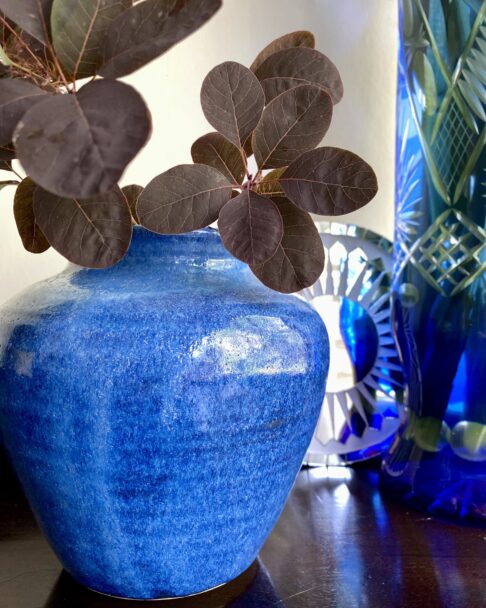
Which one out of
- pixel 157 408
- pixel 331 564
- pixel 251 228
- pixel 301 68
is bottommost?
pixel 331 564

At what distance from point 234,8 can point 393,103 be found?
11.0 inches

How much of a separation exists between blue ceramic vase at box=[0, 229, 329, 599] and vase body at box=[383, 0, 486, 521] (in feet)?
0.87

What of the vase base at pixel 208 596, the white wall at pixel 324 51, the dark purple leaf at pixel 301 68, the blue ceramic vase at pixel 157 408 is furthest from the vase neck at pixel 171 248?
the white wall at pixel 324 51

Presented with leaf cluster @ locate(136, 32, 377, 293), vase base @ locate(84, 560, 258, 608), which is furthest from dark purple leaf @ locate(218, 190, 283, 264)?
vase base @ locate(84, 560, 258, 608)

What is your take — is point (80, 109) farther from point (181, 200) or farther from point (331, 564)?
point (331, 564)

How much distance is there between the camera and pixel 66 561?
523 millimetres

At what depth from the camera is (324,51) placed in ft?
3.14

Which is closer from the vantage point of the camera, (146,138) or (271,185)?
(146,138)

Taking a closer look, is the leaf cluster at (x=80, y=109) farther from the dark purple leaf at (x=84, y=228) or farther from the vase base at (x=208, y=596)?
the vase base at (x=208, y=596)

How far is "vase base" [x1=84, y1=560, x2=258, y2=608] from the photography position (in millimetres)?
513

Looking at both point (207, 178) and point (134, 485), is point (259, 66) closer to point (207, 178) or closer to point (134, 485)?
point (207, 178)

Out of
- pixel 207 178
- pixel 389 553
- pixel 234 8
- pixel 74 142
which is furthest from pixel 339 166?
pixel 234 8

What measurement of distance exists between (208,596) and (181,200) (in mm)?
321

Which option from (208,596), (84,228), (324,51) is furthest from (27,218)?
(324,51)
